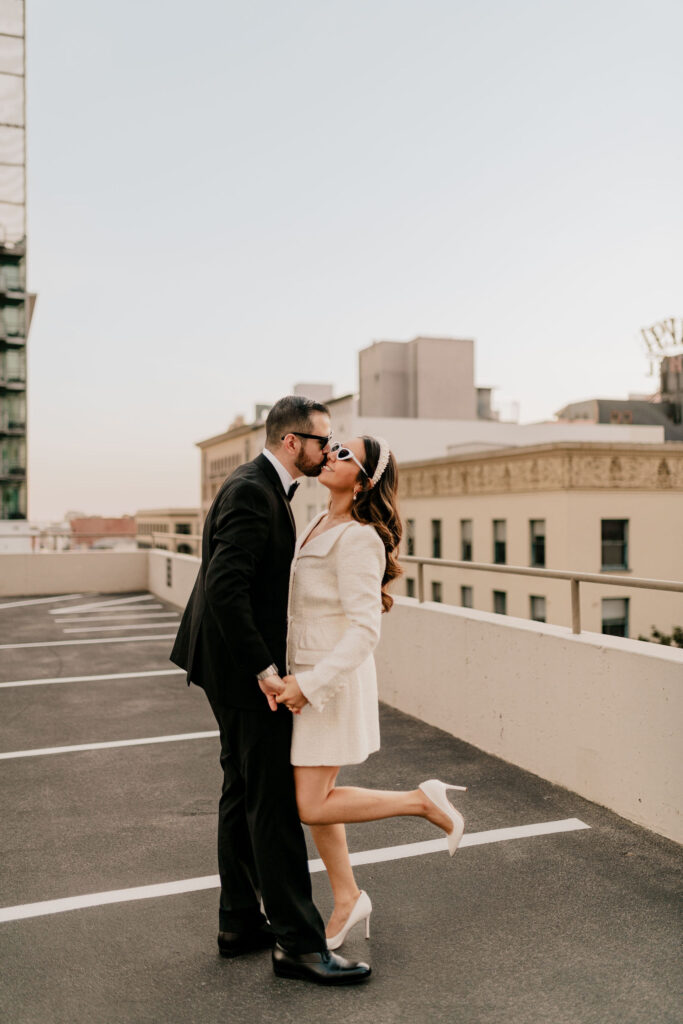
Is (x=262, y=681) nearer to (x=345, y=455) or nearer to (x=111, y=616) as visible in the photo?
(x=345, y=455)

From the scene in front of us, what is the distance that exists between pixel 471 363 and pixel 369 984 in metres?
65.5

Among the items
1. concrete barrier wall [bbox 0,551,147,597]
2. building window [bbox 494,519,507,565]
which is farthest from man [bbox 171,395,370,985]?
building window [bbox 494,519,507,565]

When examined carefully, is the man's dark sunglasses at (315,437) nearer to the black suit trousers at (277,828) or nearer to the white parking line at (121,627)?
the black suit trousers at (277,828)

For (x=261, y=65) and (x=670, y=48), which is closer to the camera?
(x=261, y=65)

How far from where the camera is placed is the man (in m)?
2.79

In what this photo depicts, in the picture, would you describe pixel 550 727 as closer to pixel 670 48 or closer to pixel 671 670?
pixel 671 670

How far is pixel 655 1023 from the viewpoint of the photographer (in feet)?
8.50

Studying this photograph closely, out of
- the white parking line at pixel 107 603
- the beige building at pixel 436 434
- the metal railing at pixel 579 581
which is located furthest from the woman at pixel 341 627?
the beige building at pixel 436 434

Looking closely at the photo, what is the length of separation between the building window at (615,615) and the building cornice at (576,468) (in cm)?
645

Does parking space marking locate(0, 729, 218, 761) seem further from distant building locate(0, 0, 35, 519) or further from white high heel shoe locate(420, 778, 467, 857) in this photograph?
distant building locate(0, 0, 35, 519)

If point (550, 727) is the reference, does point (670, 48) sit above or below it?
above

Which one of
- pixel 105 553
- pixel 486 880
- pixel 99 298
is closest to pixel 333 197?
pixel 105 553

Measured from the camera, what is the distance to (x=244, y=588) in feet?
9.11

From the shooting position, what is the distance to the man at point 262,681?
279cm
